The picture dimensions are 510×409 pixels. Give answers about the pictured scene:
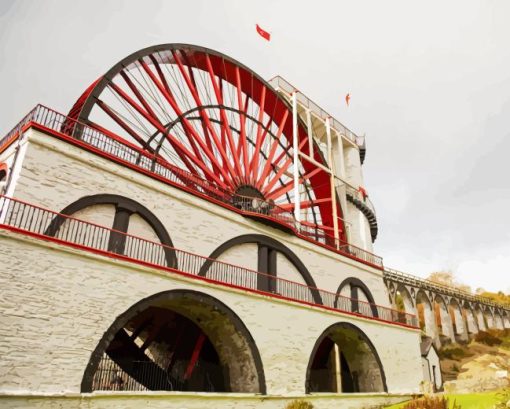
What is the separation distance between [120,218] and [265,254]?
6133mm

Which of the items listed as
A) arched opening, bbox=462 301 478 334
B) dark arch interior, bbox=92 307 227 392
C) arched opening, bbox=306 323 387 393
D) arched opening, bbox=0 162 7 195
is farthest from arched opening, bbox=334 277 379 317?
arched opening, bbox=462 301 478 334

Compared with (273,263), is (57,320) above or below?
below

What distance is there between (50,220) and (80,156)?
205cm

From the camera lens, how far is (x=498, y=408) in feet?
29.3

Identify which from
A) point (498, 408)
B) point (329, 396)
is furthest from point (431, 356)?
point (498, 408)

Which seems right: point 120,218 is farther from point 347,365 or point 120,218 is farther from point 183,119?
point 347,365

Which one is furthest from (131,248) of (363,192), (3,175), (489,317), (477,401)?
(489,317)

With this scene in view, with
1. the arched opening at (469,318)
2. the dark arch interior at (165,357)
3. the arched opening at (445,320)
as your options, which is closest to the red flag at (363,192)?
the arched opening at (445,320)

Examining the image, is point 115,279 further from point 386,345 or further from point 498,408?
point 386,345

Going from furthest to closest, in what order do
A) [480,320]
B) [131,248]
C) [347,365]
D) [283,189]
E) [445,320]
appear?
[480,320]
[445,320]
[283,189]
[347,365]
[131,248]

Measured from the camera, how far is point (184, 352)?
14.2 meters

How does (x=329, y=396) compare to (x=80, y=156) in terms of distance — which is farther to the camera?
(x=329, y=396)

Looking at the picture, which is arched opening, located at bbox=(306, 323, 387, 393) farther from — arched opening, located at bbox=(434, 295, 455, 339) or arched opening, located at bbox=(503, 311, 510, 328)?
arched opening, located at bbox=(503, 311, 510, 328)

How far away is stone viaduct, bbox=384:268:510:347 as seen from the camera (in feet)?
108
